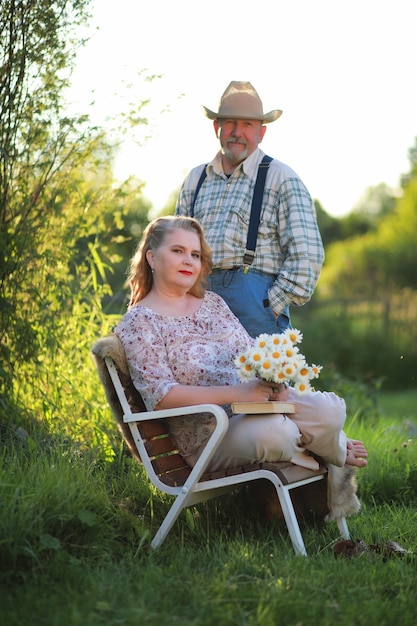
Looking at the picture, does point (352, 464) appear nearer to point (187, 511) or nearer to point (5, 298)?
point (187, 511)

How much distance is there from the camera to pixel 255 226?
4.67 meters

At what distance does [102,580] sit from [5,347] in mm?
2161

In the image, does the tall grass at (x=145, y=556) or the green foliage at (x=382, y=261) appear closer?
the tall grass at (x=145, y=556)

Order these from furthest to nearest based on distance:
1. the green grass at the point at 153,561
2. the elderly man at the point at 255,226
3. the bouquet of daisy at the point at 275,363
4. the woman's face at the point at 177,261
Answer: the elderly man at the point at 255,226, the woman's face at the point at 177,261, the bouquet of daisy at the point at 275,363, the green grass at the point at 153,561

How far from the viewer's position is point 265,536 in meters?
3.97

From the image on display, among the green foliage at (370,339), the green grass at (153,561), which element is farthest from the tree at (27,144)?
the green foliage at (370,339)

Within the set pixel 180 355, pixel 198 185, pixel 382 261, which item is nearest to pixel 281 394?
pixel 180 355

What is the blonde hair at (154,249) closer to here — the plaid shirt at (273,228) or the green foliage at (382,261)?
the plaid shirt at (273,228)

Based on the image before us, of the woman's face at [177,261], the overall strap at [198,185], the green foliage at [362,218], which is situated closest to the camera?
the woman's face at [177,261]

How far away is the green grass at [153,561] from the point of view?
2879mm

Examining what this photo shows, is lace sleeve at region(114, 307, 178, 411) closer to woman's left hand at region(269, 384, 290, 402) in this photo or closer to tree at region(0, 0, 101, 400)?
woman's left hand at region(269, 384, 290, 402)

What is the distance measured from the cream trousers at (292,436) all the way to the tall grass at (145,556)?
1.18 feet

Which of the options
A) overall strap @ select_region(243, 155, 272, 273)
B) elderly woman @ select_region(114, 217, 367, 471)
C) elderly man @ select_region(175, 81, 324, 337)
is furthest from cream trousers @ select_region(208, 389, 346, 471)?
overall strap @ select_region(243, 155, 272, 273)

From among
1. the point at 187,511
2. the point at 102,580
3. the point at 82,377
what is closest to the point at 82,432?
the point at 82,377
